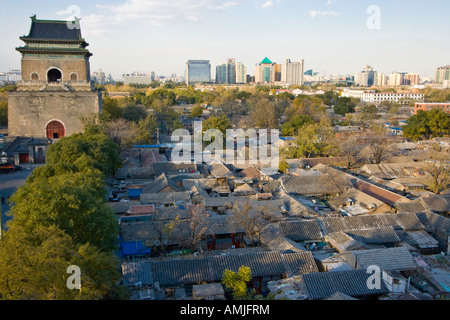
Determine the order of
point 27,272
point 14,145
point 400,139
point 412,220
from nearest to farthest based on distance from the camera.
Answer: point 27,272
point 412,220
point 14,145
point 400,139

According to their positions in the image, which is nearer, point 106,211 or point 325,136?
point 106,211

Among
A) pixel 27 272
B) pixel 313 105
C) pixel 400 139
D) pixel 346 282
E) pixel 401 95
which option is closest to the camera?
pixel 27 272

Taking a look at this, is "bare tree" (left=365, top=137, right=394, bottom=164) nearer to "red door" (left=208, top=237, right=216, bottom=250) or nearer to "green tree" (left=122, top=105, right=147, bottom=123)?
"red door" (left=208, top=237, right=216, bottom=250)

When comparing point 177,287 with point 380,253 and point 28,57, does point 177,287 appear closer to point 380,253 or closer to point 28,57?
point 380,253

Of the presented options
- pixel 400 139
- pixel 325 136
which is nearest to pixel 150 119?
pixel 325 136

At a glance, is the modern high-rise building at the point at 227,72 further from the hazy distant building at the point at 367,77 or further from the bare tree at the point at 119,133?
the bare tree at the point at 119,133

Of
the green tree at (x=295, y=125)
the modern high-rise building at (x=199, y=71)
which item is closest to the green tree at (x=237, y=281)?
the green tree at (x=295, y=125)
